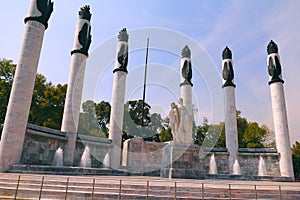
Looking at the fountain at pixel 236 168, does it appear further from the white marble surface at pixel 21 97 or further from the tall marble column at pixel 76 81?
the white marble surface at pixel 21 97

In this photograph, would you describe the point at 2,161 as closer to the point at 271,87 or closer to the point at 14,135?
the point at 14,135

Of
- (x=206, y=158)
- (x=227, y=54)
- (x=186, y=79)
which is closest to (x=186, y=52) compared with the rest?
(x=186, y=79)

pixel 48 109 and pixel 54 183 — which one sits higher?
pixel 48 109

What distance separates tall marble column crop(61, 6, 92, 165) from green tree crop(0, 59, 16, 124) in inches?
363

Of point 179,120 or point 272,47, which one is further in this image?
point 272,47

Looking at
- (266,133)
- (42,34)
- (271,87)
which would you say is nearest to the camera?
(42,34)

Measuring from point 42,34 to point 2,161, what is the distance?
8.13 meters

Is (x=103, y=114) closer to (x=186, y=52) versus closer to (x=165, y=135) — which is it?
(x=165, y=135)

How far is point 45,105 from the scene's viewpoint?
24719mm

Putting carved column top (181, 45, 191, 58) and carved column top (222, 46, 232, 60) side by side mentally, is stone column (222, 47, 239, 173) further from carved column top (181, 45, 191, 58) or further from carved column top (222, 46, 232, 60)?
carved column top (181, 45, 191, 58)

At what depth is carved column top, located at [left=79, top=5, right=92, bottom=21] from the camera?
19.9 meters

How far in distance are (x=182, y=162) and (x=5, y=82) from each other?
21062 mm

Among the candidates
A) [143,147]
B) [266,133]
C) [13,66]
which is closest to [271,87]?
[143,147]

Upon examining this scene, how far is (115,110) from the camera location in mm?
21094
